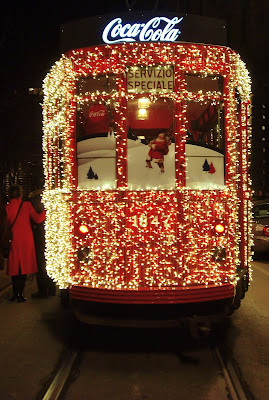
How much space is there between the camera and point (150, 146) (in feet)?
17.9

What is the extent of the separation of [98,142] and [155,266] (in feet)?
4.78

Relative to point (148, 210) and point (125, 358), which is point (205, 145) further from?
point (125, 358)

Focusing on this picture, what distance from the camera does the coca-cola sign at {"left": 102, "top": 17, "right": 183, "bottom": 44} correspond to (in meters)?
5.62

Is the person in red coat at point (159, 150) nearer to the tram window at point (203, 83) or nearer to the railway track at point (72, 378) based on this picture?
the tram window at point (203, 83)

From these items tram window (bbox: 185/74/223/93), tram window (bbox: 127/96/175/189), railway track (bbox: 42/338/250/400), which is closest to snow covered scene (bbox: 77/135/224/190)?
tram window (bbox: 127/96/175/189)

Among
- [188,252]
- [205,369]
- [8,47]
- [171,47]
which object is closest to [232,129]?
[171,47]

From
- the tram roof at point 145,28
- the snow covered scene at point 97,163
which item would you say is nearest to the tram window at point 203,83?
the tram roof at point 145,28

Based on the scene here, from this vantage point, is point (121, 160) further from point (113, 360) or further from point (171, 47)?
point (113, 360)

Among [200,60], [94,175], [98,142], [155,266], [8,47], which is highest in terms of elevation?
[8,47]

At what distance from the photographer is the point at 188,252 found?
214 inches

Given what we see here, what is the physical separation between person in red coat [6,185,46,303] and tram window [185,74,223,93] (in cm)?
354

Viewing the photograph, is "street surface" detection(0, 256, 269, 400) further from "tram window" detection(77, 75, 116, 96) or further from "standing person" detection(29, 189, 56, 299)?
"tram window" detection(77, 75, 116, 96)

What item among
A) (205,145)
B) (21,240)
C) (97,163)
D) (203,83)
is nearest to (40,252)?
(21,240)

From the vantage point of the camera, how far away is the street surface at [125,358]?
15.0ft
